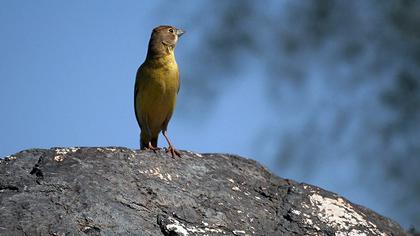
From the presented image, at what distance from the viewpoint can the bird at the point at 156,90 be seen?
26.5 feet

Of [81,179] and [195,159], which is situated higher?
[195,159]

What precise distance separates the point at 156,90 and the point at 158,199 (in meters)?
3.61

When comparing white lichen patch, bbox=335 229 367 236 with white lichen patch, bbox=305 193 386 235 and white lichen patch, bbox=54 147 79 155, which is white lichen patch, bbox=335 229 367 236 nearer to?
white lichen patch, bbox=305 193 386 235

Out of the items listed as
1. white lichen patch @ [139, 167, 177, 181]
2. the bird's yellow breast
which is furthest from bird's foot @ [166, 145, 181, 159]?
the bird's yellow breast

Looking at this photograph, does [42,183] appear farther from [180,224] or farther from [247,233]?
[247,233]

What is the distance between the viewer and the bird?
8.07 metres

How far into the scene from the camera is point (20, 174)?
4.50m

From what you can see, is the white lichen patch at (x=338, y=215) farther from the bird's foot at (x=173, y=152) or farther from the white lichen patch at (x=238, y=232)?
the bird's foot at (x=173, y=152)

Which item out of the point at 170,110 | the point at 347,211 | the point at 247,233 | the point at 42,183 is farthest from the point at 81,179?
the point at 170,110

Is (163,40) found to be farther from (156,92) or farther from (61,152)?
(61,152)

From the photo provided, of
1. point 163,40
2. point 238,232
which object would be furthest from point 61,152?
point 163,40

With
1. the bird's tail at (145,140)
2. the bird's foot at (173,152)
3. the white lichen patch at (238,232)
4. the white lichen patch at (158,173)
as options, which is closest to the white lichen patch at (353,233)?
the white lichen patch at (238,232)

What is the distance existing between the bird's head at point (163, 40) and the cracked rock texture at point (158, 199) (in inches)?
129

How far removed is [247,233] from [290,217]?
0.34 metres
